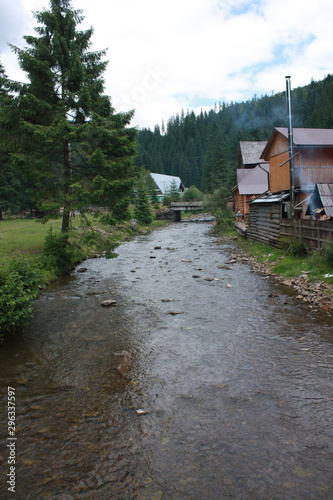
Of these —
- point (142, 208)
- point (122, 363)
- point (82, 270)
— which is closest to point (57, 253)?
point (82, 270)

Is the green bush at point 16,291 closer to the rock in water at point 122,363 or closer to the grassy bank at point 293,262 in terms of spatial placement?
the rock in water at point 122,363

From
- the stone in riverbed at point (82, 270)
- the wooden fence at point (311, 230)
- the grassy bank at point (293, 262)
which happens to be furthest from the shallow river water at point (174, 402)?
the stone in riverbed at point (82, 270)

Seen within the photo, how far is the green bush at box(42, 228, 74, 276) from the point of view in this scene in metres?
14.5

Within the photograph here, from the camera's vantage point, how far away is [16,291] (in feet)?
23.8

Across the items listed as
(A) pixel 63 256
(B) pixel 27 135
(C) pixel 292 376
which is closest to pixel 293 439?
(C) pixel 292 376

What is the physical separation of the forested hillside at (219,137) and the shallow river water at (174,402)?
1824 inches

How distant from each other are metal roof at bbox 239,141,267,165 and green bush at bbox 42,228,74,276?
117ft

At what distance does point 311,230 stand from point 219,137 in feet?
186

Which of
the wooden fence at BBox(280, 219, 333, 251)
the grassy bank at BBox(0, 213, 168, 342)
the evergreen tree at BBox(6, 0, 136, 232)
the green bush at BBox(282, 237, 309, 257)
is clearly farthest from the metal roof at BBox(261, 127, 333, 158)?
the grassy bank at BBox(0, 213, 168, 342)

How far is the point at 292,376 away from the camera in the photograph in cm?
593

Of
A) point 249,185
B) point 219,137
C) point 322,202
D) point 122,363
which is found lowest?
point 122,363

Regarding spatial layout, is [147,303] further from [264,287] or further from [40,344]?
[264,287]

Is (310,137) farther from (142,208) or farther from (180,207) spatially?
(180,207)

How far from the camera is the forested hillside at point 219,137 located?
6425 cm
